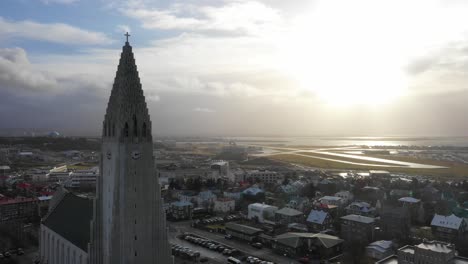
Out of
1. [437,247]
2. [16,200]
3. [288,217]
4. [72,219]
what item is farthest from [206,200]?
[437,247]

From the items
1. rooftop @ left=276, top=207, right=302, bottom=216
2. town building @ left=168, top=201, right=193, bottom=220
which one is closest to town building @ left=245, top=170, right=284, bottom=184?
town building @ left=168, top=201, right=193, bottom=220

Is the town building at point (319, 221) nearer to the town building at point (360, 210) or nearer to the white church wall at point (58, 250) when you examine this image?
the town building at point (360, 210)

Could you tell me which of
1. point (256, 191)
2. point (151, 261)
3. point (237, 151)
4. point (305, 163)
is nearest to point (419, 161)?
point (305, 163)

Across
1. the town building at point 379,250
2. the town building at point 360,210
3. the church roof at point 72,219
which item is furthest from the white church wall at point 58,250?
the town building at point 360,210

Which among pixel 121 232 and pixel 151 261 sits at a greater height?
pixel 121 232

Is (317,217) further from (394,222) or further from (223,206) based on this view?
(223,206)

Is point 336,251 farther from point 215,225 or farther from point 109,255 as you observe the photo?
point 109,255
